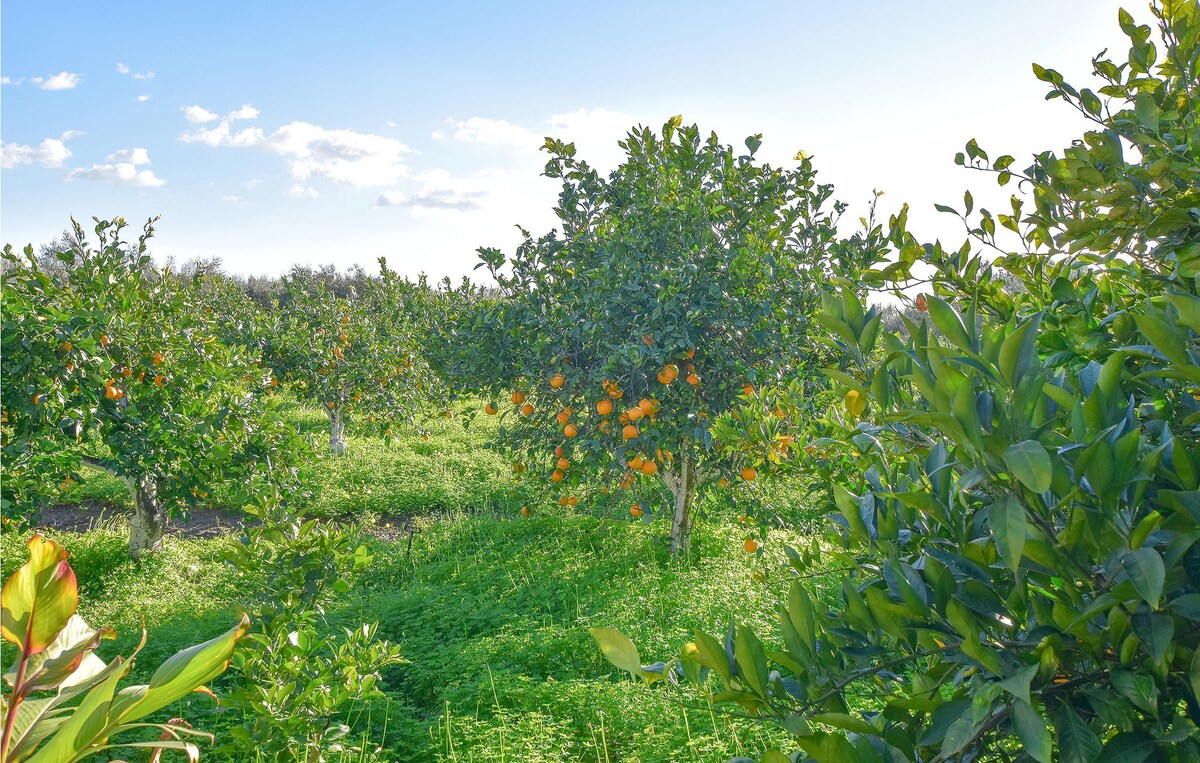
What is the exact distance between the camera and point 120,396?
5.08 metres

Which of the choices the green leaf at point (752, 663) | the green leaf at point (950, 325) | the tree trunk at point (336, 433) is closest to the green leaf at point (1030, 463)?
the green leaf at point (950, 325)

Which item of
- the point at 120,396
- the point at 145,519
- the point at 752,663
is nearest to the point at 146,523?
the point at 145,519

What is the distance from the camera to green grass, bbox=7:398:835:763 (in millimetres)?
2963

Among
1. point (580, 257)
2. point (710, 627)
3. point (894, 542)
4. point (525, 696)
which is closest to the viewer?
point (894, 542)

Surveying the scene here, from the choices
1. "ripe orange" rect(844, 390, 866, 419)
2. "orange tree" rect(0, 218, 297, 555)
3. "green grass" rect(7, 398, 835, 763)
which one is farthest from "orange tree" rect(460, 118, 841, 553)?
"ripe orange" rect(844, 390, 866, 419)

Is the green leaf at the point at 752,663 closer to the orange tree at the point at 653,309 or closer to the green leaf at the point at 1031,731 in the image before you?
the green leaf at the point at 1031,731

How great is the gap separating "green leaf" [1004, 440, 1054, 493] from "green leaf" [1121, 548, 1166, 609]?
0.46ft

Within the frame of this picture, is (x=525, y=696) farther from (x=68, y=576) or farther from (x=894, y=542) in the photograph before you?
(x=68, y=576)

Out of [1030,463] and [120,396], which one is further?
[120,396]

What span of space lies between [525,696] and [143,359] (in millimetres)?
3958

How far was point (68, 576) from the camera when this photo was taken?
0.65 m

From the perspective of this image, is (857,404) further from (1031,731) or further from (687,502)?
(687,502)

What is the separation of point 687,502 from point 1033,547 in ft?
16.6

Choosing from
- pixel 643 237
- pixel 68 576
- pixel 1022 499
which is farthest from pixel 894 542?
pixel 643 237
